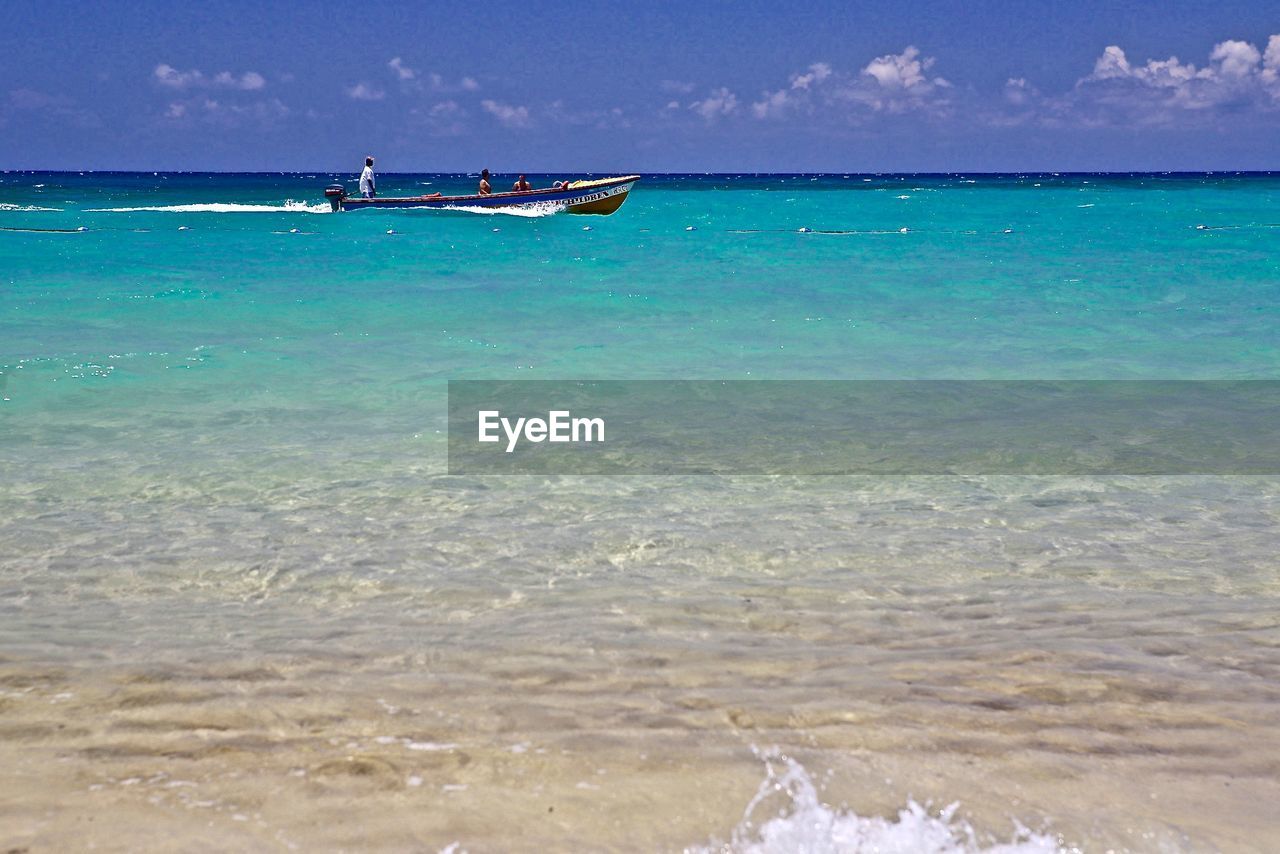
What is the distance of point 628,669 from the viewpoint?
15.3 feet

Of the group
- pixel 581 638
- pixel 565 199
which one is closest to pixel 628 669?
pixel 581 638

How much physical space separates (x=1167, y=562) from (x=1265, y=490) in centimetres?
227

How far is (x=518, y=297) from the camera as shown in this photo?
2105 centimetres

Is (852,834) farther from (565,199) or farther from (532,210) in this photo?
(532,210)

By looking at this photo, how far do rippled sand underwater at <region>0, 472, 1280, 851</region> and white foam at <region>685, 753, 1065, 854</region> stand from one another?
19 mm

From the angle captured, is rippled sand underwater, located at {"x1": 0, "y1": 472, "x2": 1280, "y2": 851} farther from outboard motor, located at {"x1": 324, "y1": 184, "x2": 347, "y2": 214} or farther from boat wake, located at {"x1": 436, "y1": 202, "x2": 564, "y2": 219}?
outboard motor, located at {"x1": 324, "y1": 184, "x2": 347, "y2": 214}

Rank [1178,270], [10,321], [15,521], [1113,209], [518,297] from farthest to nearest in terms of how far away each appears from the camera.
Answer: [1113,209]
[1178,270]
[518,297]
[10,321]
[15,521]

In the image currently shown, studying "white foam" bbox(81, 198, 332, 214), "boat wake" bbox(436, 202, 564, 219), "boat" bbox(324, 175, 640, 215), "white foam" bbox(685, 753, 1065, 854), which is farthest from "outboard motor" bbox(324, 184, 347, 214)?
"white foam" bbox(685, 753, 1065, 854)

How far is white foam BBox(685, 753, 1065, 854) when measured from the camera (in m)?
3.36

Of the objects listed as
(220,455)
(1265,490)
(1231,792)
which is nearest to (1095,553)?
(1265,490)

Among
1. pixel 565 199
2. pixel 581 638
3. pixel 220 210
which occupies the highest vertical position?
pixel 565 199

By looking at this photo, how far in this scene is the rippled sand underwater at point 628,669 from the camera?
3.53m

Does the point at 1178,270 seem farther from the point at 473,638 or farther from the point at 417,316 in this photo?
the point at 473,638

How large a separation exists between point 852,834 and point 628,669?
4.87 ft
